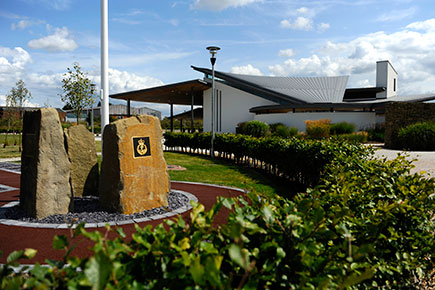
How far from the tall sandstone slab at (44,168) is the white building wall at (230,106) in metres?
27.8

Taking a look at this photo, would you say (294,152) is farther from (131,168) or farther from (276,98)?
(276,98)

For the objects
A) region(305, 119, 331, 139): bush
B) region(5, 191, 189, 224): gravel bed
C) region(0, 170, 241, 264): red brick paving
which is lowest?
region(0, 170, 241, 264): red brick paving

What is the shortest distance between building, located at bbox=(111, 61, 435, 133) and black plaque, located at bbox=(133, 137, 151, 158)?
70.6ft

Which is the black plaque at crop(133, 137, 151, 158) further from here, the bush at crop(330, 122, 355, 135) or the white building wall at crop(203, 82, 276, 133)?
the white building wall at crop(203, 82, 276, 133)

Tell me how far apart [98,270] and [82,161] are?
616cm

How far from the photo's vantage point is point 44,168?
208 inches

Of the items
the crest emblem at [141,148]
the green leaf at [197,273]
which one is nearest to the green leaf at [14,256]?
the green leaf at [197,273]

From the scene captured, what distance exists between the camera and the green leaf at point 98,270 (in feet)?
3.92

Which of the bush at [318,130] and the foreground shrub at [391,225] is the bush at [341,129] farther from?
the foreground shrub at [391,225]

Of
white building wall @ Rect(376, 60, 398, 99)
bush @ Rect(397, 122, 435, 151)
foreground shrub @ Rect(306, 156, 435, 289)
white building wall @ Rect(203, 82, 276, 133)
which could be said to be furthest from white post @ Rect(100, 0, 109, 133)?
white building wall @ Rect(376, 60, 398, 99)

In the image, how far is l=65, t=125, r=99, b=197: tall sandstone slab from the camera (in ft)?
22.1

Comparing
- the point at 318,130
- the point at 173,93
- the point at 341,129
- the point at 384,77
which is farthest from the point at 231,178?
the point at 384,77

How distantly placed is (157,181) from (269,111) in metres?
26.0

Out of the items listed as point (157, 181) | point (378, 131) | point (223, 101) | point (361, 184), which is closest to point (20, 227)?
point (157, 181)
